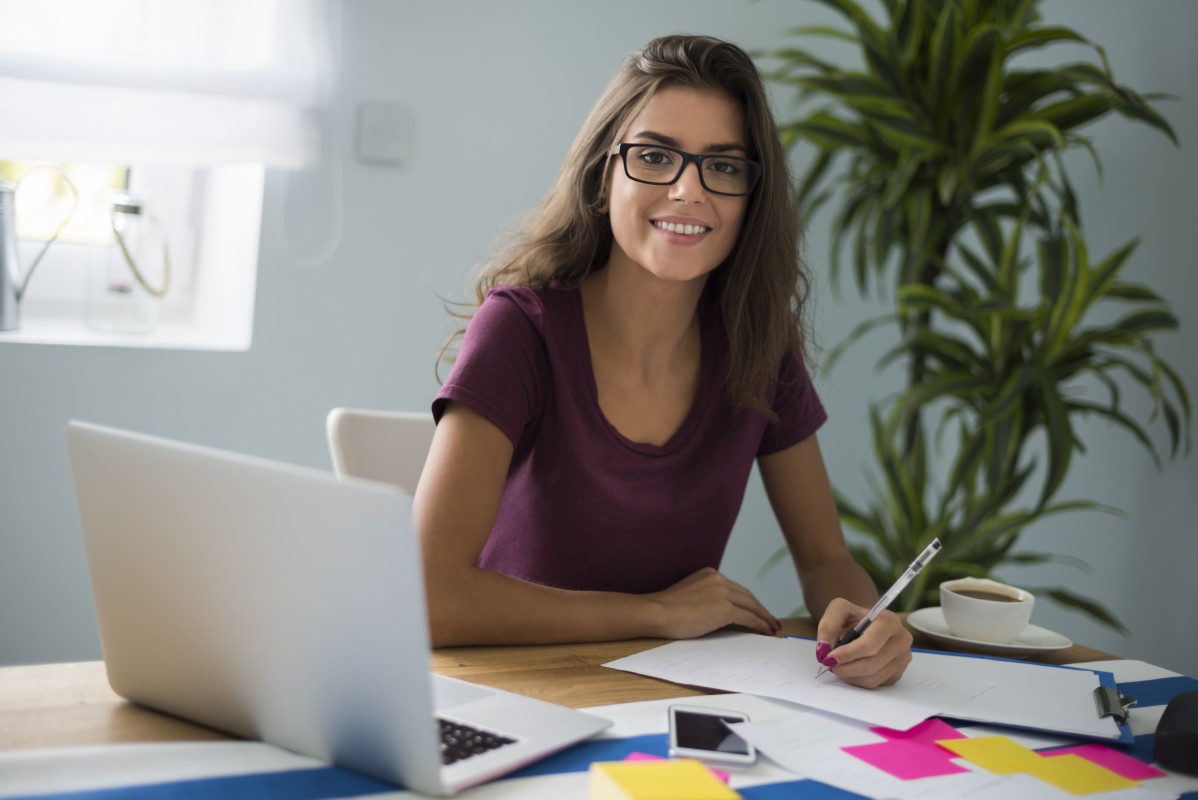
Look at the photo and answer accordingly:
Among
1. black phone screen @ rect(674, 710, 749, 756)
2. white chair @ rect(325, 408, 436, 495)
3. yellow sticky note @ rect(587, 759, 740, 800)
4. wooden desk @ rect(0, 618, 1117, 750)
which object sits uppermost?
white chair @ rect(325, 408, 436, 495)

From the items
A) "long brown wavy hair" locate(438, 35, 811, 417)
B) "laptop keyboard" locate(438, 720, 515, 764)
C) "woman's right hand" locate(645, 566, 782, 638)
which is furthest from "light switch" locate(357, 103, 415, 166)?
"laptop keyboard" locate(438, 720, 515, 764)

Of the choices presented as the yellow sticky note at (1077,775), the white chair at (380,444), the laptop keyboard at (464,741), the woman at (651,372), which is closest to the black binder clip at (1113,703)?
the yellow sticky note at (1077,775)

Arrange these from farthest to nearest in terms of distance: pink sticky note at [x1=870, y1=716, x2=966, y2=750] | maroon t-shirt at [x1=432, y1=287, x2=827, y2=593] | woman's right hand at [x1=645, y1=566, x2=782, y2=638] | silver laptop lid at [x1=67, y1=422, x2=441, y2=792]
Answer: maroon t-shirt at [x1=432, y1=287, x2=827, y2=593] < woman's right hand at [x1=645, y1=566, x2=782, y2=638] < pink sticky note at [x1=870, y1=716, x2=966, y2=750] < silver laptop lid at [x1=67, y1=422, x2=441, y2=792]

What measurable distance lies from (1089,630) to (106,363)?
2289 millimetres

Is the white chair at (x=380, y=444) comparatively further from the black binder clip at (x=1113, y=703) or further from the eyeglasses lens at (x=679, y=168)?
the black binder clip at (x=1113, y=703)

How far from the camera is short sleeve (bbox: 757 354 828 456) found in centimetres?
145

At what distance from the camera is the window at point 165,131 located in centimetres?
174

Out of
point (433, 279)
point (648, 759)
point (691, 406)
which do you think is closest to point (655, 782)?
point (648, 759)

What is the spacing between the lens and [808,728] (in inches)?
33.1

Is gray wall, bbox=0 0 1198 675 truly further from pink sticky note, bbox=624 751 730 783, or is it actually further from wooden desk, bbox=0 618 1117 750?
pink sticky note, bbox=624 751 730 783

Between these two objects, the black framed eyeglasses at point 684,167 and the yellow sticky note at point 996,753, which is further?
the black framed eyeglasses at point 684,167

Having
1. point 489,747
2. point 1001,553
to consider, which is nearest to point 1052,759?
point 489,747

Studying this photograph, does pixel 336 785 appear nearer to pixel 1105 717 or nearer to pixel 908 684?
pixel 908 684

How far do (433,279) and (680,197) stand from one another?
0.93m
